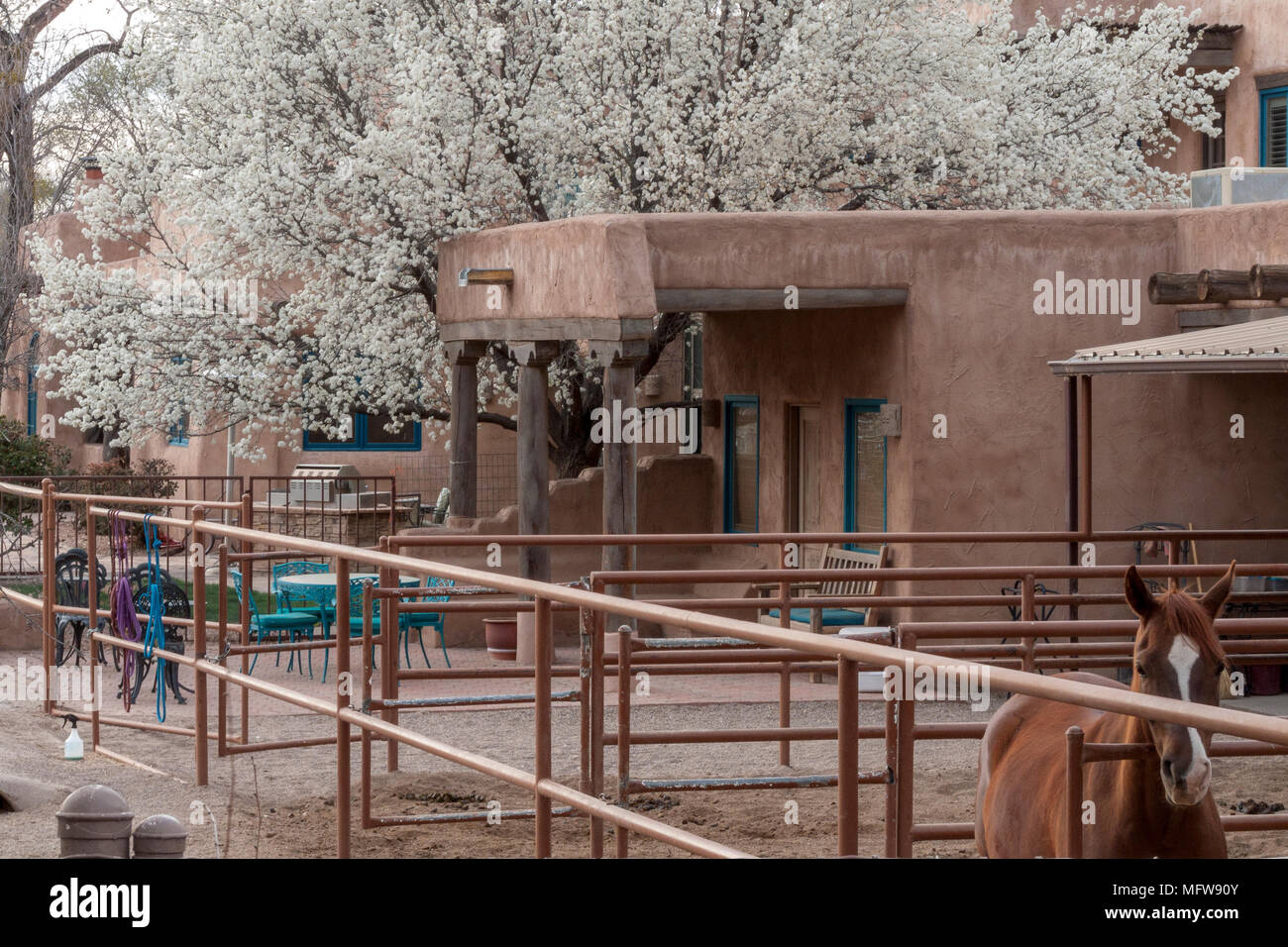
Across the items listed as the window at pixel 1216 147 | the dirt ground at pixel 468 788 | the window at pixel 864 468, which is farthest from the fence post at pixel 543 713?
the window at pixel 1216 147

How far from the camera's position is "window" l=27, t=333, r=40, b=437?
94.1ft

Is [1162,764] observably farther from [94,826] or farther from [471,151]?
[471,151]

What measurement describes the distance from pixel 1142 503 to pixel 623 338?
4881mm

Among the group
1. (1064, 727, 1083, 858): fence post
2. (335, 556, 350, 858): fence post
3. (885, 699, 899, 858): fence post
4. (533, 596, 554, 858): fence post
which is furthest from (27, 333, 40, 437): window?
(1064, 727, 1083, 858): fence post

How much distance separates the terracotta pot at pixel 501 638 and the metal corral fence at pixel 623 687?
4448 millimetres

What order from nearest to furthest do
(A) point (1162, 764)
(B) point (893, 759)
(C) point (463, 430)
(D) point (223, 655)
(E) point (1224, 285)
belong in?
(A) point (1162, 764) < (B) point (893, 759) < (D) point (223, 655) < (E) point (1224, 285) < (C) point (463, 430)

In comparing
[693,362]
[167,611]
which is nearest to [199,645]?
[167,611]

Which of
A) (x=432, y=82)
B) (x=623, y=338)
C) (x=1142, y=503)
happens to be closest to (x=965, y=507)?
(x=1142, y=503)

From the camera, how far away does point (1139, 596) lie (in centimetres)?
489

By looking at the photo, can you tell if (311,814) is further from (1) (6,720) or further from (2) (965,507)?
(2) (965,507)

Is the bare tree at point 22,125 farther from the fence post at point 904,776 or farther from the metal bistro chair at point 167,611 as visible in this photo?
the fence post at point 904,776

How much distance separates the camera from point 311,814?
937 cm

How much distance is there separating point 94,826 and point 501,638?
977 cm
